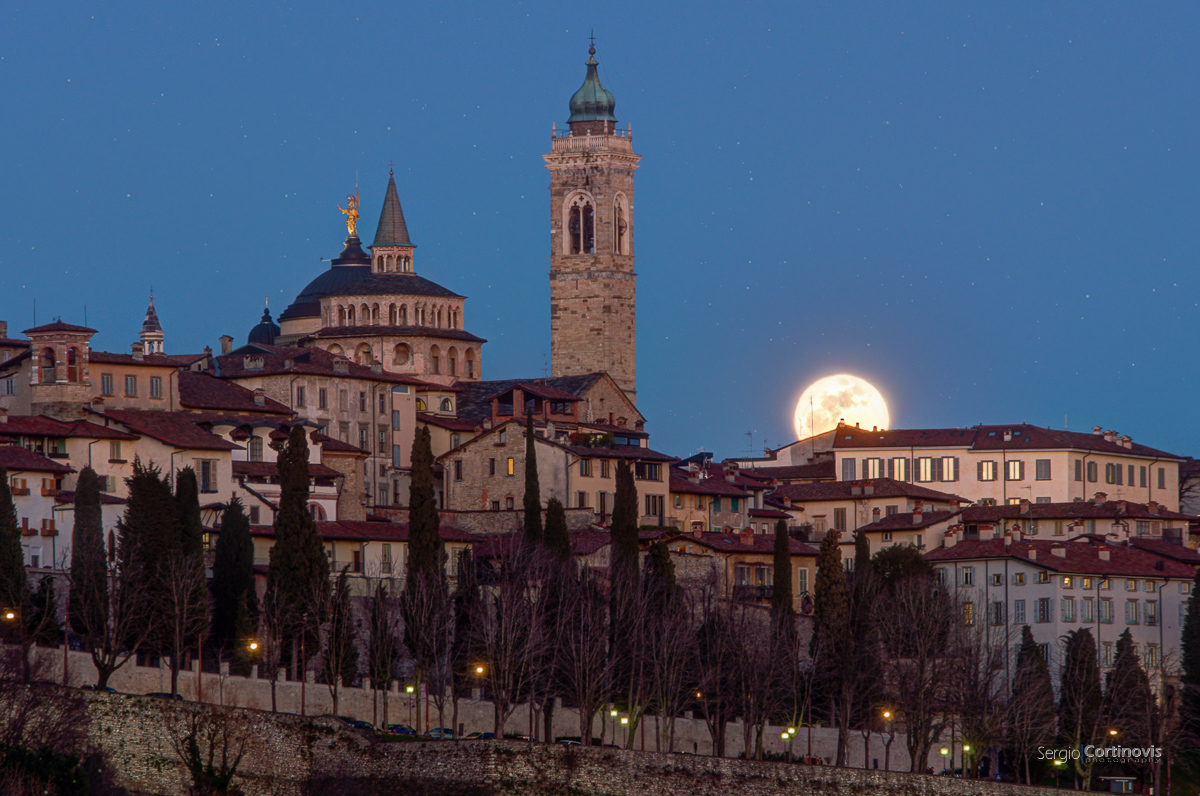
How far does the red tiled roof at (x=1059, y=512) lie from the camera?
10931cm

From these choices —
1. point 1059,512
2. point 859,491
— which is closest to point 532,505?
point 859,491

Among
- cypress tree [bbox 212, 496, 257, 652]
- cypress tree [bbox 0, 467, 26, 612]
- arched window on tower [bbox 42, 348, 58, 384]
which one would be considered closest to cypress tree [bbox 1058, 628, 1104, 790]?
cypress tree [bbox 212, 496, 257, 652]

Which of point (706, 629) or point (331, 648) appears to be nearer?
point (331, 648)

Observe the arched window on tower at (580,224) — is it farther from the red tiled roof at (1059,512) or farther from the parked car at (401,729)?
the parked car at (401,729)

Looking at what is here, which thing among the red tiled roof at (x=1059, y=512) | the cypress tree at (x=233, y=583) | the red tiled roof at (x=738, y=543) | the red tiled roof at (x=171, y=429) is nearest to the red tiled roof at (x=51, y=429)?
the red tiled roof at (x=171, y=429)

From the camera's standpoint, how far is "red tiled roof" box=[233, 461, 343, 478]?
95.0 m

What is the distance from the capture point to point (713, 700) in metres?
79.6

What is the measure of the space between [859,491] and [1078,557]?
16374 millimetres

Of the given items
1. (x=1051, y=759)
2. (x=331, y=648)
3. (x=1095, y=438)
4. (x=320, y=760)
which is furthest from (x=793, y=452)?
(x=320, y=760)

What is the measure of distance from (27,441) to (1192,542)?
171 ft

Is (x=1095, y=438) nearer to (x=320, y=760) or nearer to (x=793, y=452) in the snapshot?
(x=793, y=452)

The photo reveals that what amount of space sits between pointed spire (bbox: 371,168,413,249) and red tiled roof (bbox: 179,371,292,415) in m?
39.9

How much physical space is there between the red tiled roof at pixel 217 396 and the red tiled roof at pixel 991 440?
30556mm

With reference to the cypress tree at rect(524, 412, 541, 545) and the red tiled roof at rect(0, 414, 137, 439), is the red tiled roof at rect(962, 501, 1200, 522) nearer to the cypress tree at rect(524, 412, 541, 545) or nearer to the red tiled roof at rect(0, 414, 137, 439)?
the cypress tree at rect(524, 412, 541, 545)
